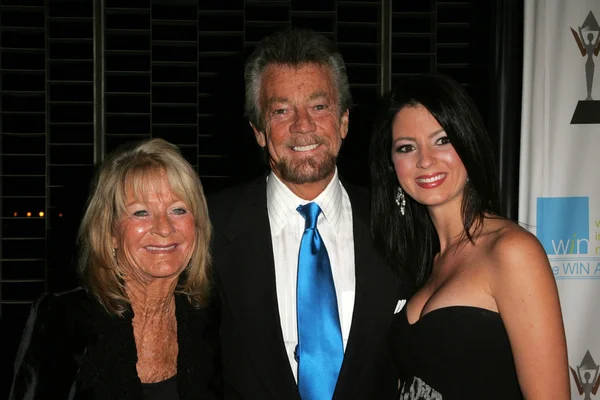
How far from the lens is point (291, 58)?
2.38 metres

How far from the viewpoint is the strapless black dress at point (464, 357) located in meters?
1.93

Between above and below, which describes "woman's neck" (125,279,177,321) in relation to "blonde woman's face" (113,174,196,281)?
below

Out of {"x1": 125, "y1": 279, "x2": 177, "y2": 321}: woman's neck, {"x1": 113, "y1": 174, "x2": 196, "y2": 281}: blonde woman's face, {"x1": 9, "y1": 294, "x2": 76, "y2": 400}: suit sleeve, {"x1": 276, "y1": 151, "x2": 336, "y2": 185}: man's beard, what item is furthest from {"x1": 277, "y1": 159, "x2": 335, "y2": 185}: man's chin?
{"x1": 9, "y1": 294, "x2": 76, "y2": 400}: suit sleeve

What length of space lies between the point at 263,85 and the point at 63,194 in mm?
4115

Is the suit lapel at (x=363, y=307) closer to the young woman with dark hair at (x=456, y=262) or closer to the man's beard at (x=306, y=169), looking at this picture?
the young woman with dark hair at (x=456, y=262)

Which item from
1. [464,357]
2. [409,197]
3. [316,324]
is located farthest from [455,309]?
[409,197]

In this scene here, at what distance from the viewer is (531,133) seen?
327cm

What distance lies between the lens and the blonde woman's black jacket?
1.86 m

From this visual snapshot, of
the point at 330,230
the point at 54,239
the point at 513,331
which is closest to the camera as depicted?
the point at 513,331

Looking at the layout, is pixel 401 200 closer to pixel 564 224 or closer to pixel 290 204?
pixel 290 204

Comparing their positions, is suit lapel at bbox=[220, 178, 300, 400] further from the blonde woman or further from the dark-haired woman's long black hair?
the dark-haired woman's long black hair

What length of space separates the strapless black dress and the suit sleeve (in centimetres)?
108

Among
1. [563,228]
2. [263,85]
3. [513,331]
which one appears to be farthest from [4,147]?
[513,331]

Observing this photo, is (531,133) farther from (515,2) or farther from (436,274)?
(436,274)
